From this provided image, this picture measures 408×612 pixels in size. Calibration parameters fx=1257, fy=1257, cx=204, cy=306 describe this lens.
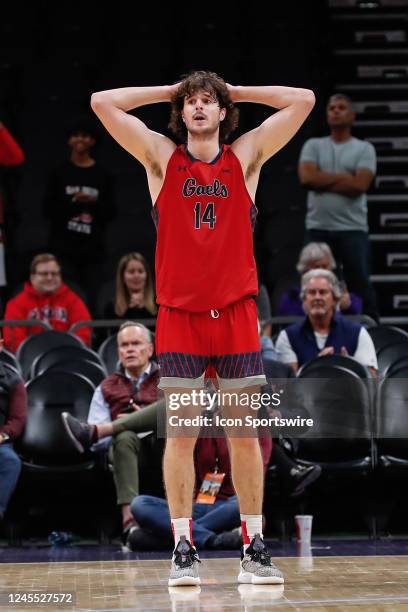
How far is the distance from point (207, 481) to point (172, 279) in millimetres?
2205

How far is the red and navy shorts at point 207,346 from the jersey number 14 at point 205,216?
1.18ft

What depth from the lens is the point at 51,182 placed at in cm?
1068

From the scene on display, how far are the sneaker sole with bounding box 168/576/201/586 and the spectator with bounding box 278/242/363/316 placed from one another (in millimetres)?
4226

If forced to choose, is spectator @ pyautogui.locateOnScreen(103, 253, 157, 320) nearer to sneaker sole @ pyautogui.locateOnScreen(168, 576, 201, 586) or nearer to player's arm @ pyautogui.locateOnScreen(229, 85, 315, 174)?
player's arm @ pyautogui.locateOnScreen(229, 85, 315, 174)

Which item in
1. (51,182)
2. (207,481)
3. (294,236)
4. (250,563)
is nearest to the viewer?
(250,563)

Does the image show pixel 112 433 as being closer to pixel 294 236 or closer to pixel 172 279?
pixel 172 279

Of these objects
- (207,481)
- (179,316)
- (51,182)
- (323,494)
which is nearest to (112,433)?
(207,481)

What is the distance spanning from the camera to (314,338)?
8305mm

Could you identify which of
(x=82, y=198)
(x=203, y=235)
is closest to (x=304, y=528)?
(x=203, y=235)

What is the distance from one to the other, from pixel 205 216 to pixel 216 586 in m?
1.56

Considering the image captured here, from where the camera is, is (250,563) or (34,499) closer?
(250,563)

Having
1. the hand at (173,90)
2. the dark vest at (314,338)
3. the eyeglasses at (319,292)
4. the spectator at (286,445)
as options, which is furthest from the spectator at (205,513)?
the hand at (173,90)

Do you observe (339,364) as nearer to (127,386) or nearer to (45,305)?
(127,386)

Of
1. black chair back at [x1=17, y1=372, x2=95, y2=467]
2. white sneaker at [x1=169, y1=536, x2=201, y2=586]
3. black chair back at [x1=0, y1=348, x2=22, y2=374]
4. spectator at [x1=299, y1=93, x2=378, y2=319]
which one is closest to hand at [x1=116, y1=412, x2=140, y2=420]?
black chair back at [x1=17, y1=372, x2=95, y2=467]
